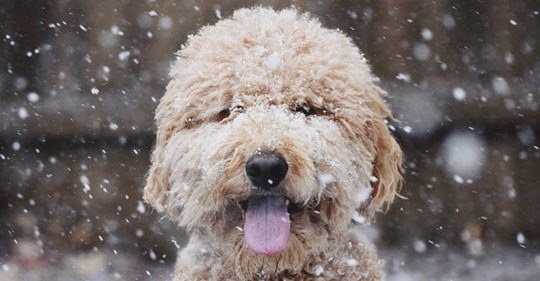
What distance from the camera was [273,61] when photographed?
9.18 feet

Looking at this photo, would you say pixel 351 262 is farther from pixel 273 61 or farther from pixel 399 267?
pixel 399 267

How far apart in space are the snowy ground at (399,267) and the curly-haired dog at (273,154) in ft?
8.85

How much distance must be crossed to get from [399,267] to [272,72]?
342cm

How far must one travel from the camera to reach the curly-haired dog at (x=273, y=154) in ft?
8.41

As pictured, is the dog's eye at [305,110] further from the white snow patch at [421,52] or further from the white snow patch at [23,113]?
the white snow patch at [23,113]

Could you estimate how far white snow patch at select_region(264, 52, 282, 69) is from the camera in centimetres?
279

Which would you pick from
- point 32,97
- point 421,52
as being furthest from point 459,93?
point 32,97

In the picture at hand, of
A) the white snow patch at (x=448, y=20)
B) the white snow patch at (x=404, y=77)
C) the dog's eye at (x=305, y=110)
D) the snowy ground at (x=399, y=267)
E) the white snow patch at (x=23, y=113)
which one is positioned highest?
the dog's eye at (x=305, y=110)

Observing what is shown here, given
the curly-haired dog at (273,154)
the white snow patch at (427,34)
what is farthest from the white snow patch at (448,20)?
the curly-haired dog at (273,154)

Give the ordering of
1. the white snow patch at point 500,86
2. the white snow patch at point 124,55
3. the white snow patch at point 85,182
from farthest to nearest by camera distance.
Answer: the white snow patch at point 85,182, the white snow patch at point 124,55, the white snow patch at point 500,86

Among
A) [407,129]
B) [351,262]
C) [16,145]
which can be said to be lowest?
[16,145]

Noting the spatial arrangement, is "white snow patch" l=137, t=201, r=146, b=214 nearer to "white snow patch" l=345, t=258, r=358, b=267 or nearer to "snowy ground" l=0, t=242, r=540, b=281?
"snowy ground" l=0, t=242, r=540, b=281

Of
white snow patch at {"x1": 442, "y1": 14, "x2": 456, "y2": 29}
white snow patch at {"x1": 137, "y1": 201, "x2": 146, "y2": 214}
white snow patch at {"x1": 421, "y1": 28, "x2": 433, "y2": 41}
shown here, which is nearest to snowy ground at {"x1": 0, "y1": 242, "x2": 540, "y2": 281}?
white snow patch at {"x1": 137, "y1": 201, "x2": 146, "y2": 214}

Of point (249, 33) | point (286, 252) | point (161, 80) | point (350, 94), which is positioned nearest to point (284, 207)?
point (286, 252)
